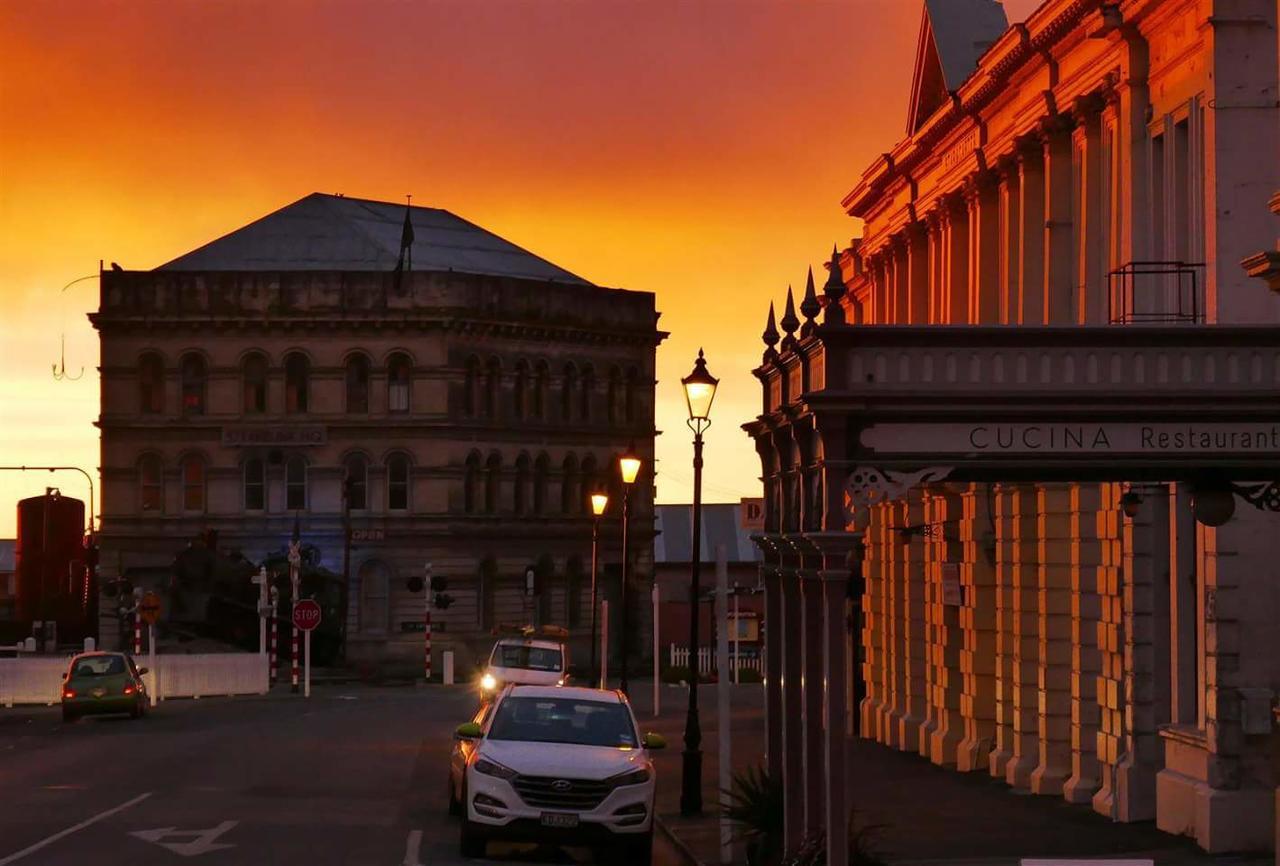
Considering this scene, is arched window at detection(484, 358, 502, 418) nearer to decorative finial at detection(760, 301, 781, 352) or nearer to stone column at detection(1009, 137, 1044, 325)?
stone column at detection(1009, 137, 1044, 325)

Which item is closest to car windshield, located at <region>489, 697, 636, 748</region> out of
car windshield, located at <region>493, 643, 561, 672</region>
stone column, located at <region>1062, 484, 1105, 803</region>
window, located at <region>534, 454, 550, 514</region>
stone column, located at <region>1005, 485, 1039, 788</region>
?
stone column, located at <region>1062, 484, 1105, 803</region>

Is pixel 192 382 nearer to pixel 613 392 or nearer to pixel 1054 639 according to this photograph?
pixel 613 392

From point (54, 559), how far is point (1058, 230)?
255 feet

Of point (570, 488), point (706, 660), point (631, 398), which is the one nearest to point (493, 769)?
point (706, 660)

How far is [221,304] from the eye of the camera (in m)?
85.1

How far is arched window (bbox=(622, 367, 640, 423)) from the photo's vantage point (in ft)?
300

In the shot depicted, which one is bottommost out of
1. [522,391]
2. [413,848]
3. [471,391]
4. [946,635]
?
[413,848]

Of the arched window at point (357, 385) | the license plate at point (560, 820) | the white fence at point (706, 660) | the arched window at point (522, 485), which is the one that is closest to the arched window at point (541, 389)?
the arched window at point (522, 485)

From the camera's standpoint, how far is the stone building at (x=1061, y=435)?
18422 mm

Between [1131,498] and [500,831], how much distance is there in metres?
7.39

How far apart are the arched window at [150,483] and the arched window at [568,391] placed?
14.3m

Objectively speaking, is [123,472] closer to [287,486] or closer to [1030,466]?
[287,486]

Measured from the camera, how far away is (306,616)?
213ft

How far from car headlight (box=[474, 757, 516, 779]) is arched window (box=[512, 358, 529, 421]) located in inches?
2531
